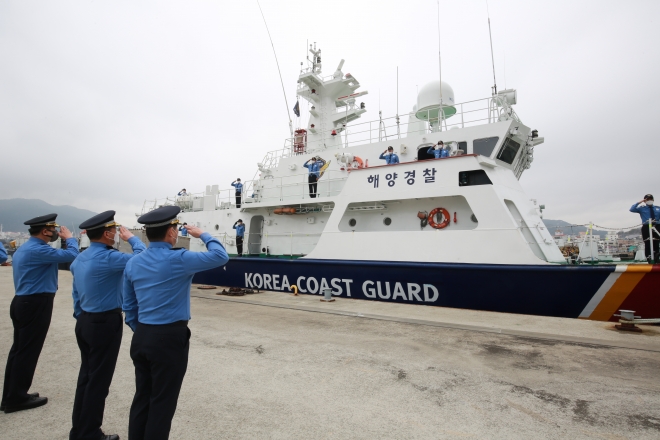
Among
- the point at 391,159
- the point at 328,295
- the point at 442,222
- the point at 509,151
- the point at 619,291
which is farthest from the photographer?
the point at 391,159

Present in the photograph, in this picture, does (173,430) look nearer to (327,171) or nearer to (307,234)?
(307,234)

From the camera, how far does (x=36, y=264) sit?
2.72 m

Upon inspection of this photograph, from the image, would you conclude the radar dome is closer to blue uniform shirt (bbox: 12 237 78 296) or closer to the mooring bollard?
the mooring bollard

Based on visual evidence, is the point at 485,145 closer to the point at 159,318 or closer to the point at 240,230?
the point at 240,230

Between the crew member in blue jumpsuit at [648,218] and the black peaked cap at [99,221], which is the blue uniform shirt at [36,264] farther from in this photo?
the crew member in blue jumpsuit at [648,218]

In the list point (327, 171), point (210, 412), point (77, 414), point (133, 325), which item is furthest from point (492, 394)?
point (327, 171)

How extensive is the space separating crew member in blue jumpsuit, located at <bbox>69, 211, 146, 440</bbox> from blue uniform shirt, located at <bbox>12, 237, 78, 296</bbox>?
58 cm

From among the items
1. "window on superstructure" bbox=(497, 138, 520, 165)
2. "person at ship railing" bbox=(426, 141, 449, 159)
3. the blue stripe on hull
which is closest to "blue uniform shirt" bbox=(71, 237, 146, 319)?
the blue stripe on hull

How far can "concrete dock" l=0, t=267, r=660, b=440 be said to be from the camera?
2240mm

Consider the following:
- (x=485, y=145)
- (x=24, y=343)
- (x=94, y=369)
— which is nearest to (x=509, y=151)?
(x=485, y=145)

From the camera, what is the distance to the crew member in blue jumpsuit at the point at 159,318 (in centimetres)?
170


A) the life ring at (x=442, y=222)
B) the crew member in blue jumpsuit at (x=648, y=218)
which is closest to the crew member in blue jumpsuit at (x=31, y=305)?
the life ring at (x=442, y=222)

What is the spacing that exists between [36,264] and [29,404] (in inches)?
41.3

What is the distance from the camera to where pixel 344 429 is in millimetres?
2213
